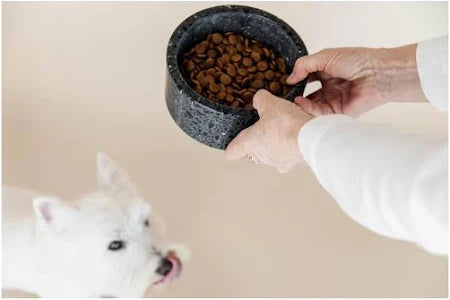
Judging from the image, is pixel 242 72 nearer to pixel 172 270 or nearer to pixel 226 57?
pixel 226 57

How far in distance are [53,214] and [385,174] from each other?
1.55 ft

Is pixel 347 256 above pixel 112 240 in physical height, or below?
below

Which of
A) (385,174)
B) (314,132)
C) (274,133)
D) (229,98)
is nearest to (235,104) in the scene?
(229,98)

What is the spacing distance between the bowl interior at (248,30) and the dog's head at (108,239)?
225mm

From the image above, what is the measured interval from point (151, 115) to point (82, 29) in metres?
0.25

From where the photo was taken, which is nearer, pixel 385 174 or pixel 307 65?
pixel 385 174

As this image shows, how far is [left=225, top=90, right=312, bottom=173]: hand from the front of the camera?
0.78 metres

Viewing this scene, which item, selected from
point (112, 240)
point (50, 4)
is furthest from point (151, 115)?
point (112, 240)

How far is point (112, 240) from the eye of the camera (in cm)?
92

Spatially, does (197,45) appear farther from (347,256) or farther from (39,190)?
(347,256)

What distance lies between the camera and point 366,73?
894 mm

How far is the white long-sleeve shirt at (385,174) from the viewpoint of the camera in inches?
22.8

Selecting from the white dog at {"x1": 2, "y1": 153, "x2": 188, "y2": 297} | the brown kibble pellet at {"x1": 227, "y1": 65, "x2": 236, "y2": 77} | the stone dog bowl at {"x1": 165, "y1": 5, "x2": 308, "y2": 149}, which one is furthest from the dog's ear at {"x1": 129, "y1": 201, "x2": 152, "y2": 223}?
the brown kibble pellet at {"x1": 227, "y1": 65, "x2": 236, "y2": 77}

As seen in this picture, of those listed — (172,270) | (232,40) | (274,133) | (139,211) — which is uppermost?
(232,40)
